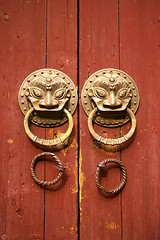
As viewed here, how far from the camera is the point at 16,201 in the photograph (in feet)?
2.53

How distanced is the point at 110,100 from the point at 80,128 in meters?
0.14

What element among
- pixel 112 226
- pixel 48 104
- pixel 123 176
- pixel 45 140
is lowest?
pixel 112 226

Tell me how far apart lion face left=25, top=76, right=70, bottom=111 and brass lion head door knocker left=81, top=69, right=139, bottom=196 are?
0.08 m

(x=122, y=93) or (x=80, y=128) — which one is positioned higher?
(x=122, y=93)

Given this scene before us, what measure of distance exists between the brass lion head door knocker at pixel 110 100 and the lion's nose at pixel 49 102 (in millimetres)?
105

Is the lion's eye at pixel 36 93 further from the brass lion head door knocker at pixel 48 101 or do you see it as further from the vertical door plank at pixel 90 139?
the vertical door plank at pixel 90 139

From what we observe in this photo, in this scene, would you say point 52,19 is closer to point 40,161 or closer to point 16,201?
point 40,161

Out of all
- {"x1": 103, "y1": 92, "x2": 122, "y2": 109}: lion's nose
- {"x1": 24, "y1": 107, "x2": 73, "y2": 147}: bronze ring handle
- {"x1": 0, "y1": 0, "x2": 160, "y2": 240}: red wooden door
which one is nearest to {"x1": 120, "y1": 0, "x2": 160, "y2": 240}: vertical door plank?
{"x1": 0, "y1": 0, "x2": 160, "y2": 240}: red wooden door

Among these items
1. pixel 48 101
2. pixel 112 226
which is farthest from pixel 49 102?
pixel 112 226

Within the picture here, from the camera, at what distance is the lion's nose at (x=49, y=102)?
75 centimetres

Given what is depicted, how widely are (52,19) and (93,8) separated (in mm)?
157

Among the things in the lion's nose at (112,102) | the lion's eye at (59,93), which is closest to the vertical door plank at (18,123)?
the lion's eye at (59,93)

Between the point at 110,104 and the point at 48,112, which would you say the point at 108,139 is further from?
the point at 48,112

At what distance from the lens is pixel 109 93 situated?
790 mm
